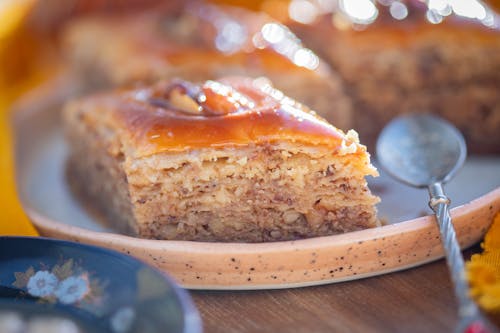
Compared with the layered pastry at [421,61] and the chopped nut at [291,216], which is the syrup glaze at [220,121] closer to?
the chopped nut at [291,216]

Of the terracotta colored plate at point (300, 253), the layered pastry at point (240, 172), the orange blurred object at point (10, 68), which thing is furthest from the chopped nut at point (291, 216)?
the orange blurred object at point (10, 68)

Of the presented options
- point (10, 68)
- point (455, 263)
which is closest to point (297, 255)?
point (455, 263)

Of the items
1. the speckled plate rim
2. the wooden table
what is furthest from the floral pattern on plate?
the wooden table

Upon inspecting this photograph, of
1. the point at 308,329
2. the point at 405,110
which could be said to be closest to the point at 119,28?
the point at 405,110

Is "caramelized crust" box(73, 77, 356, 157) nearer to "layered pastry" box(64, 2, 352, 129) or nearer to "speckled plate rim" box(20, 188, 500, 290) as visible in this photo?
"speckled plate rim" box(20, 188, 500, 290)

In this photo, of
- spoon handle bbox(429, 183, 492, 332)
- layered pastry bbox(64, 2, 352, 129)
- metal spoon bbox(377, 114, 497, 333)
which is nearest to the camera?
spoon handle bbox(429, 183, 492, 332)

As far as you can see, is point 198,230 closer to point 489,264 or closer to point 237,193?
point 237,193

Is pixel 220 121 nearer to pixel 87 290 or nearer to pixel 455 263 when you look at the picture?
pixel 87 290

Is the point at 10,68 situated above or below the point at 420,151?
below
